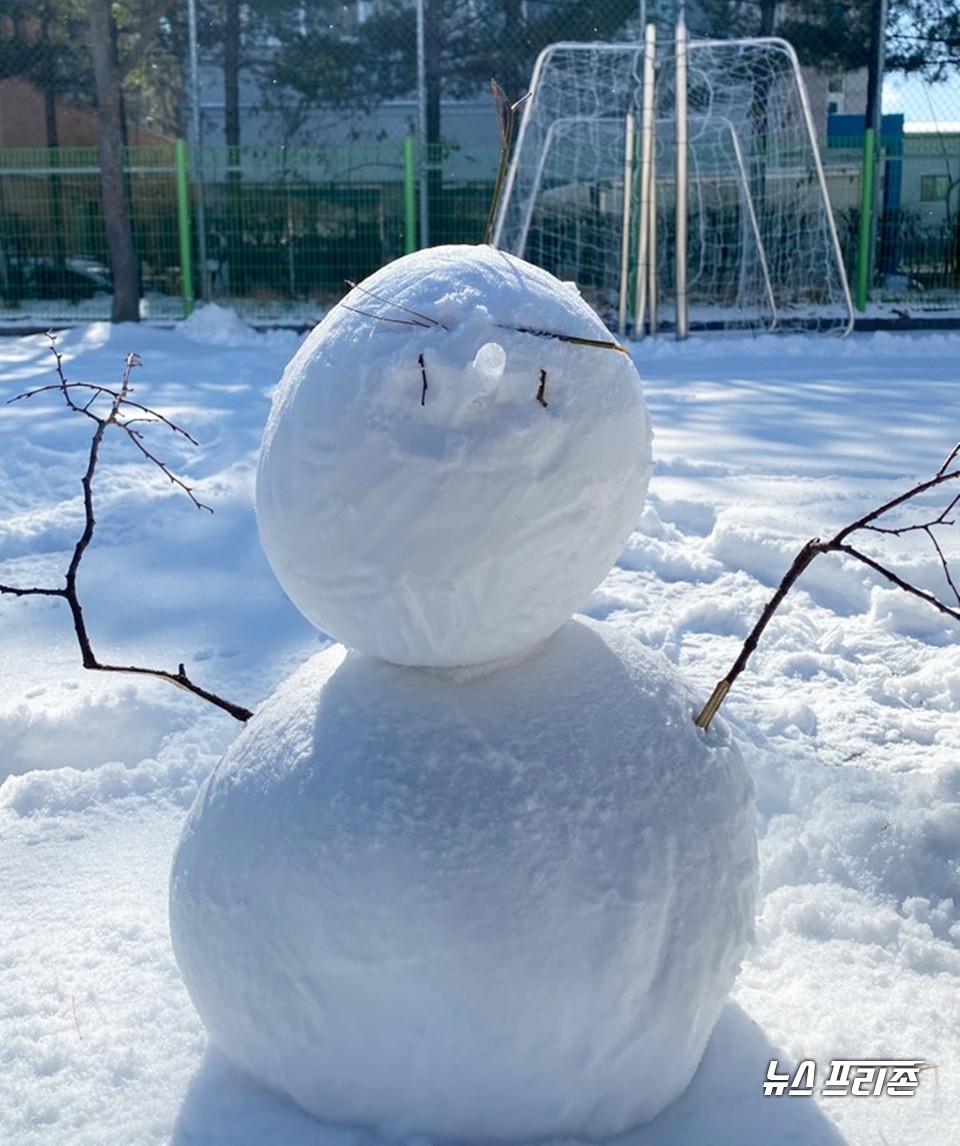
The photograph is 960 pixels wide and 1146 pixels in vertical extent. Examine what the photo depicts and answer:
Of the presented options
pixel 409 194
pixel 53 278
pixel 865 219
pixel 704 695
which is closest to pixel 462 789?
pixel 704 695

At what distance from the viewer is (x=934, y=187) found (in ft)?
48.3

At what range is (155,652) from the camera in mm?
3654

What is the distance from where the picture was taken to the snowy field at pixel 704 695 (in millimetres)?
1804

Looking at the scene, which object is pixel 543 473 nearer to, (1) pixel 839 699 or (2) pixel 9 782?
(2) pixel 9 782

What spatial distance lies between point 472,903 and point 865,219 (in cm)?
1403

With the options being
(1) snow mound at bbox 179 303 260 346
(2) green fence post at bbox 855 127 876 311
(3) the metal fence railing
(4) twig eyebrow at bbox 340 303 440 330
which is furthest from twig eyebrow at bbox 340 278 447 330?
(2) green fence post at bbox 855 127 876 311

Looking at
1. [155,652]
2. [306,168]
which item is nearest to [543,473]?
[155,652]

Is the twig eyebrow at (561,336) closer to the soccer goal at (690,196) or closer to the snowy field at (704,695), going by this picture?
the snowy field at (704,695)

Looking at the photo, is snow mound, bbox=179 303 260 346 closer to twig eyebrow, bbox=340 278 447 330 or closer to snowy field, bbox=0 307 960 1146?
snowy field, bbox=0 307 960 1146

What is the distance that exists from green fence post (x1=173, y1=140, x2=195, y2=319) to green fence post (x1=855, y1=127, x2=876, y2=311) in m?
7.82

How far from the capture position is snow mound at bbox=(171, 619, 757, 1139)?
154 cm

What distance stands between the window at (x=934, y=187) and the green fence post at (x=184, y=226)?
28.6 ft

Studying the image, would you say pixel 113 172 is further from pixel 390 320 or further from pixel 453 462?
pixel 453 462

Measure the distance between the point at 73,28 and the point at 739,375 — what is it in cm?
1208
